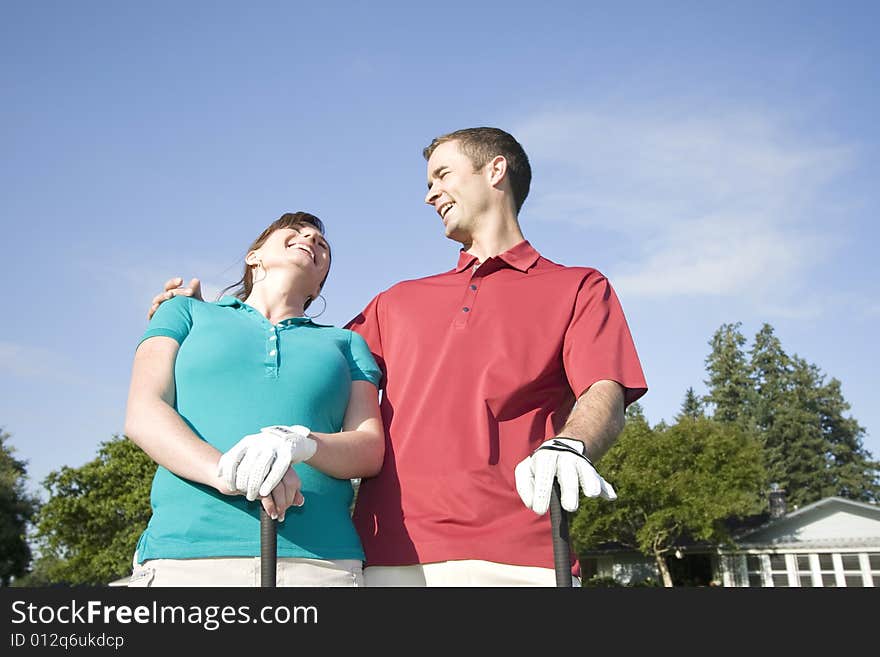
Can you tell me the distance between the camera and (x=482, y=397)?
A: 295 centimetres

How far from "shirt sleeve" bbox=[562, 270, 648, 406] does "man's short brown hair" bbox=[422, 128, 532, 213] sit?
28.6 inches

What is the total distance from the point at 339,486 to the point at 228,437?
1.40ft

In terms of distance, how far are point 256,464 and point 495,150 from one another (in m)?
1.98

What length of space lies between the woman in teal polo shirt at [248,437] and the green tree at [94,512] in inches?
1192

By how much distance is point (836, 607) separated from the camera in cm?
157

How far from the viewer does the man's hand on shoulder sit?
332 cm

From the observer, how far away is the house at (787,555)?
3309 centimetres

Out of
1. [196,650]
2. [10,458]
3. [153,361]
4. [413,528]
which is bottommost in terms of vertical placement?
[196,650]

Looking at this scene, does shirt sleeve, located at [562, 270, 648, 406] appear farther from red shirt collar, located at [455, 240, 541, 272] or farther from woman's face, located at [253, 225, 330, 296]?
woman's face, located at [253, 225, 330, 296]

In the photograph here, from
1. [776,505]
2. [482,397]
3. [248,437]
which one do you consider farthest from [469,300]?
[776,505]

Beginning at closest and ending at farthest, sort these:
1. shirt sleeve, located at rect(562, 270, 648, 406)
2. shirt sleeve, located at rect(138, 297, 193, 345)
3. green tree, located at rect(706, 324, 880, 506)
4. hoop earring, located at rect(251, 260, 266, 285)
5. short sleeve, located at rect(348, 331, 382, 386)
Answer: shirt sleeve, located at rect(562, 270, 648, 406), shirt sleeve, located at rect(138, 297, 193, 345), short sleeve, located at rect(348, 331, 382, 386), hoop earring, located at rect(251, 260, 266, 285), green tree, located at rect(706, 324, 880, 506)

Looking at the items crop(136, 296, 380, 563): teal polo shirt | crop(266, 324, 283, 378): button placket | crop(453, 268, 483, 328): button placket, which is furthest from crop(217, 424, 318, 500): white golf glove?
crop(453, 268, 483, 328): button placket

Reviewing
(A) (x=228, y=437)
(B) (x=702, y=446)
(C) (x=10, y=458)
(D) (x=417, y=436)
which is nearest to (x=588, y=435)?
(D) (x=417, y=436)

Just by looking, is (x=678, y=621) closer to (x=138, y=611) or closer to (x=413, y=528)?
(x=138, y=611)
